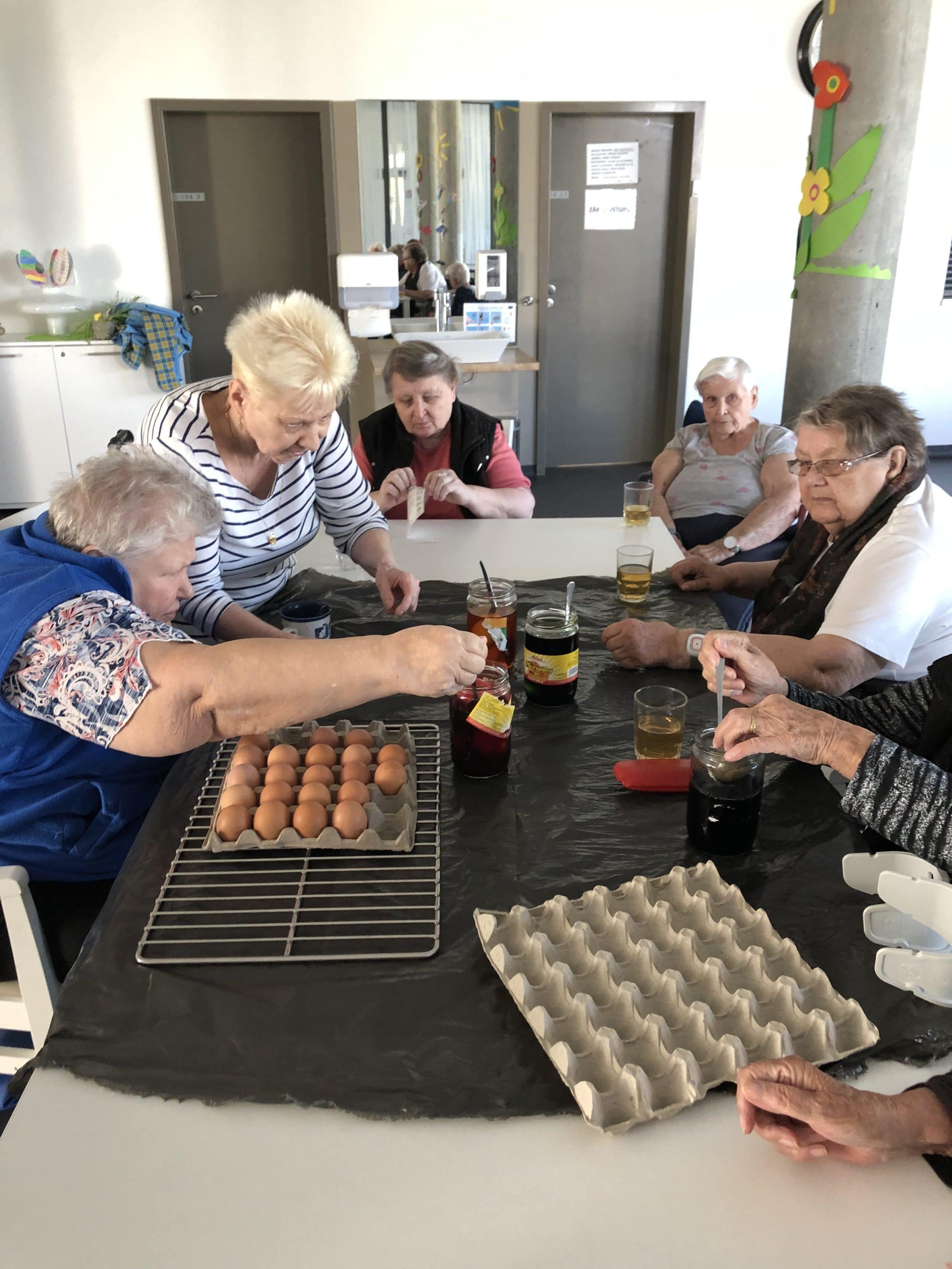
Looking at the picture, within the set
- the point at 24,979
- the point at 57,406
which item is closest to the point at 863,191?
the point at 24,979

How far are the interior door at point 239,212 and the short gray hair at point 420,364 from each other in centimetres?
348

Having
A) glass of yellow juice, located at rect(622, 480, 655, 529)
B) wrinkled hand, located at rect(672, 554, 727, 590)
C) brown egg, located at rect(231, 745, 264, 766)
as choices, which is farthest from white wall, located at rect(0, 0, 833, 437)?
brown egg, located at rect(231, 745, 264, 766)

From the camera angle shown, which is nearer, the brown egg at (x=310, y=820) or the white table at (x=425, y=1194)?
the white table at (x=425, y=1194)

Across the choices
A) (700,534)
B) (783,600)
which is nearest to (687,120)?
(700,534)

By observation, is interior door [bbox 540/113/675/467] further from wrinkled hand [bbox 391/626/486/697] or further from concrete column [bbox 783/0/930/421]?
wrinkled hand [bbox 391/626/486/697]

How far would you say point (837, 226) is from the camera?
149 inches

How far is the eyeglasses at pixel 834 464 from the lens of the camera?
199cm

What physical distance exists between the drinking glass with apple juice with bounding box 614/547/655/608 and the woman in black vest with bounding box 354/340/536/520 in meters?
0.80

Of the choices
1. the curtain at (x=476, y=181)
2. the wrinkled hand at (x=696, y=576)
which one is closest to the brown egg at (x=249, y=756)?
the wrinkled hand at (x=696, y=576)

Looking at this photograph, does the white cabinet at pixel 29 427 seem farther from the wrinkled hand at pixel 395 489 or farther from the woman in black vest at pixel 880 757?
the woman in black vest at pixel 880 757

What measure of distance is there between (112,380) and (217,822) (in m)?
5.12

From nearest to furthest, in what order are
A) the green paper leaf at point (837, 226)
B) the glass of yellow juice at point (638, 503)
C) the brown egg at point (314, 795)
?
the brown egg at point (314, 795) → the glass of yellow juice at point (638, 503) → the green paper leaf at point (837, 226)

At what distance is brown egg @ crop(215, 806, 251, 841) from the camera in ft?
4.37

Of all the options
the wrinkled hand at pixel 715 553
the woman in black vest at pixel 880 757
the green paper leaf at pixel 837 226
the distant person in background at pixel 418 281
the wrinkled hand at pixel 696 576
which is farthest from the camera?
the distant person in background at pixel 418 281
